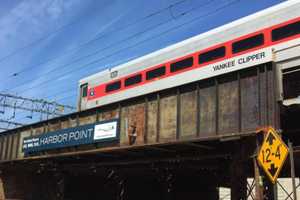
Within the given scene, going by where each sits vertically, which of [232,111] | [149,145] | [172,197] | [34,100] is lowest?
[172,197]

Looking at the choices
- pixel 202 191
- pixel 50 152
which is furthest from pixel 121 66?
pixel 202 191

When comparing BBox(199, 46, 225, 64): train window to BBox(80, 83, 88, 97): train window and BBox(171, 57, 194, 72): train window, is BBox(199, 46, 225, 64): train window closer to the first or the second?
BBox(171, 57, 194, 72): train window

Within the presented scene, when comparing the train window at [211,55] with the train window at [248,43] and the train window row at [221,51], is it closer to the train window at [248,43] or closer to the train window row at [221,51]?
the train window row at [221,51]

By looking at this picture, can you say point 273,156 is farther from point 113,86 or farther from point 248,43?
point 113,86


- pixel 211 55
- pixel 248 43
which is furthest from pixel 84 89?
pixel 248 43

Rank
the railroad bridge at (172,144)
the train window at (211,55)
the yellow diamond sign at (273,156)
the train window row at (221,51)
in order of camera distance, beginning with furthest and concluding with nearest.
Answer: the train window at (211,55), the train window row at (221,51), the railroad bridge at (172,144), the yellow diamond sign at (273,156)

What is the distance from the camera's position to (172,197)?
32.1 meters

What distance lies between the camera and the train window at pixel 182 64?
71.2ft

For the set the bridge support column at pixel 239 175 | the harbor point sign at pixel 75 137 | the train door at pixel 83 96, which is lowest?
the bridge support column at pixel 239 175

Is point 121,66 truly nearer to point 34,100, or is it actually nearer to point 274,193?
point 274,193

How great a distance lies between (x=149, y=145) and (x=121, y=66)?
11.0m

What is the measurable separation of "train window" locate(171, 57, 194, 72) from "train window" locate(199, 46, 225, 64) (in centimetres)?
72

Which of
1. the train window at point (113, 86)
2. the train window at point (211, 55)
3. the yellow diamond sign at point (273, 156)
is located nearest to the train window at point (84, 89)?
the train window at point (113, 86)

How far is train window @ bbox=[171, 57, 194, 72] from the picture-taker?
21.7m
